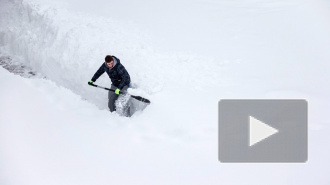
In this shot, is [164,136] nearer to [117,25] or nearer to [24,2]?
[117,25]

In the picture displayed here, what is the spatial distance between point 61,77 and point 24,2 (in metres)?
4.86

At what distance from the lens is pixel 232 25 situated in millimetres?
11422

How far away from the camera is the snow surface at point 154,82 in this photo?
555cm
